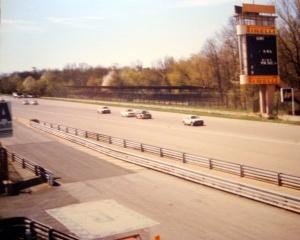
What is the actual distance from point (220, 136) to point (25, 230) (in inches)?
1069

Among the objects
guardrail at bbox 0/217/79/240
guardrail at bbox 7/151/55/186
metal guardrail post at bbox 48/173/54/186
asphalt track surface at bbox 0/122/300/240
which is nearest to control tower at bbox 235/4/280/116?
asphalt track surface at bbox 0/122/300/240

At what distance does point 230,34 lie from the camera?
7888 centimetres

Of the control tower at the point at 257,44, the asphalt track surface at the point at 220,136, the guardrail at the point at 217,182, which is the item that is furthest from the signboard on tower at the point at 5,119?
the control tower at the point at 257,44

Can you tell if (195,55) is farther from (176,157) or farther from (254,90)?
(176,157)

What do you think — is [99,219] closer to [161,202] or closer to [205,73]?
[161,202]

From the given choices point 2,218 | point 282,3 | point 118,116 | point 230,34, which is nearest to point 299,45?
point 282,3

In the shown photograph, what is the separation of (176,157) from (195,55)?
96912mm

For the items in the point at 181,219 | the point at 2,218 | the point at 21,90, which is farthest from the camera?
the point at 21,90

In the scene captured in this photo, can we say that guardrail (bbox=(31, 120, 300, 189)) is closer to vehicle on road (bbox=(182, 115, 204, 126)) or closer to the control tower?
vehicle on road (bbox=(182, 115, 204, 126))

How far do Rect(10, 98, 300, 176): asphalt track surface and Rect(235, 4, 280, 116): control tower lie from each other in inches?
228

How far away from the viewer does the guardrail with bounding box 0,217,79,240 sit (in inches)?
634

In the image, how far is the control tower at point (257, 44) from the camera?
165 ft

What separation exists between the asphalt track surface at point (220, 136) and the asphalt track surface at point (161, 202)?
23.6 feet

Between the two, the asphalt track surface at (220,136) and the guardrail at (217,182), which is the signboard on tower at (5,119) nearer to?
the guardrail at (217,182)
